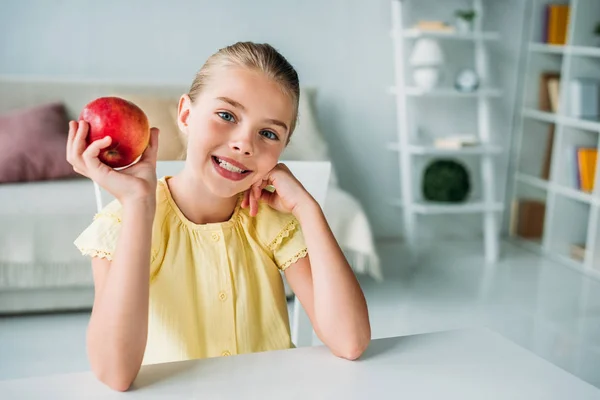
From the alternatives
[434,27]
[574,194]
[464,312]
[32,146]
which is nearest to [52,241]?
[32,146]

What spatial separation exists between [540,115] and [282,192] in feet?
10.3

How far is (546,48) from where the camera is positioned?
391 centimetres

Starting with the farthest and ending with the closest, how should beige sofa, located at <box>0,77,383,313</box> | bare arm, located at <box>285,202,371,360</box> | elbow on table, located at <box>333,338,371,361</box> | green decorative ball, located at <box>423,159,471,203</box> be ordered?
green decorative ball, located at <box>423,159,471,203</box> → beige sofa, located at <box>0,77,383,313</box> → bare arm, located at <box>285,202,371,360</box> → elbow on table, located at <box>333,338,371,361</box>

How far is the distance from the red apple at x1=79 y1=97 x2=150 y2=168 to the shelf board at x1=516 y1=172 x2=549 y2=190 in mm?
3329

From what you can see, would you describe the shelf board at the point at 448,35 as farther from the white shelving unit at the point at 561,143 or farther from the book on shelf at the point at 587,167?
the book on shelf at the point at 587,167

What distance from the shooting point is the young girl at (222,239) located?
889mm

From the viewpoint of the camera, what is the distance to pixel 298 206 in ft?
3.63

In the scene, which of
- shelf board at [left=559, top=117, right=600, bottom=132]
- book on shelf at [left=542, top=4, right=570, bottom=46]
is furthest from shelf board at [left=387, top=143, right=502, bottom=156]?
book on shelf at [left=542, top=4, right=570, bottom=46]

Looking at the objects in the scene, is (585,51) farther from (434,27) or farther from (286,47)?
(286,47)

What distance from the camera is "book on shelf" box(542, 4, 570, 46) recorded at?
3881 millimetres

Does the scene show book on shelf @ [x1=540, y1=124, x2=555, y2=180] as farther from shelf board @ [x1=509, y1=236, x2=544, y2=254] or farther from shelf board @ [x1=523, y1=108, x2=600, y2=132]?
shelf board @ [x1=509, y1=236, x2=544, y2=254]

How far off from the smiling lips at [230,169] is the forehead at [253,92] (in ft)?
0.25

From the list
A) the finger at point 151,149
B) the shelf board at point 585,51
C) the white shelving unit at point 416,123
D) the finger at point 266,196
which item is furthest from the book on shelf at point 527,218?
the finger at point 151,149

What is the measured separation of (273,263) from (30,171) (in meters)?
2.02
